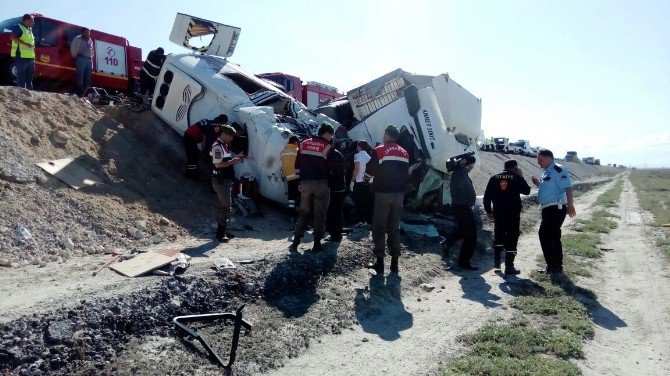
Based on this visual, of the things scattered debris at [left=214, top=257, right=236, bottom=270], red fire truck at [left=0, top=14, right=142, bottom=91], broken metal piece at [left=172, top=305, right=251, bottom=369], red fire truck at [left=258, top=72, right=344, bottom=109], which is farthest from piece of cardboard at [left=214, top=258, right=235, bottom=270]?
red fire truck at [left=258, top=72, right=344, bottom=109]

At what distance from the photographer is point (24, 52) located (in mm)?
9820

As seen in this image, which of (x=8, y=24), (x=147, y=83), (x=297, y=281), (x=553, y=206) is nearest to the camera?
(x=297, y=281)

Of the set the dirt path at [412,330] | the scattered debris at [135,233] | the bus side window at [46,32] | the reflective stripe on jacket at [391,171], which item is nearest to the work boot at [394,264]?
the dirt path at [412,330]

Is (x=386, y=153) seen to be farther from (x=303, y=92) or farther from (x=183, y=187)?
(x=303, y=92)

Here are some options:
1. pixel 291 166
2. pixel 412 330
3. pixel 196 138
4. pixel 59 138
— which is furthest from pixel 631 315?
pixel 59 138

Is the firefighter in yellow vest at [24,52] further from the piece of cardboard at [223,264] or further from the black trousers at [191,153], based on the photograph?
the piece of cardboard at [223,264]

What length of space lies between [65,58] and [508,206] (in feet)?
33.6

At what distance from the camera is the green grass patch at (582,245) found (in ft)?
30.9

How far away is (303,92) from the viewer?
68.8 feet

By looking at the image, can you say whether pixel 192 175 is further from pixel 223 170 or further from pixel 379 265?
pixel 379 265

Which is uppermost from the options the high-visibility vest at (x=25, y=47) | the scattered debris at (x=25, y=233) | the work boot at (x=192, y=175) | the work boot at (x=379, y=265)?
the high-visibility vest at (x=25, y=47)

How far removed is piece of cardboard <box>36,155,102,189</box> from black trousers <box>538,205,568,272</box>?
6469 mm

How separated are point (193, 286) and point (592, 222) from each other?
499 inches

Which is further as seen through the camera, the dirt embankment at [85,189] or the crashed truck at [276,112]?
the crashed truck at [276,112]
